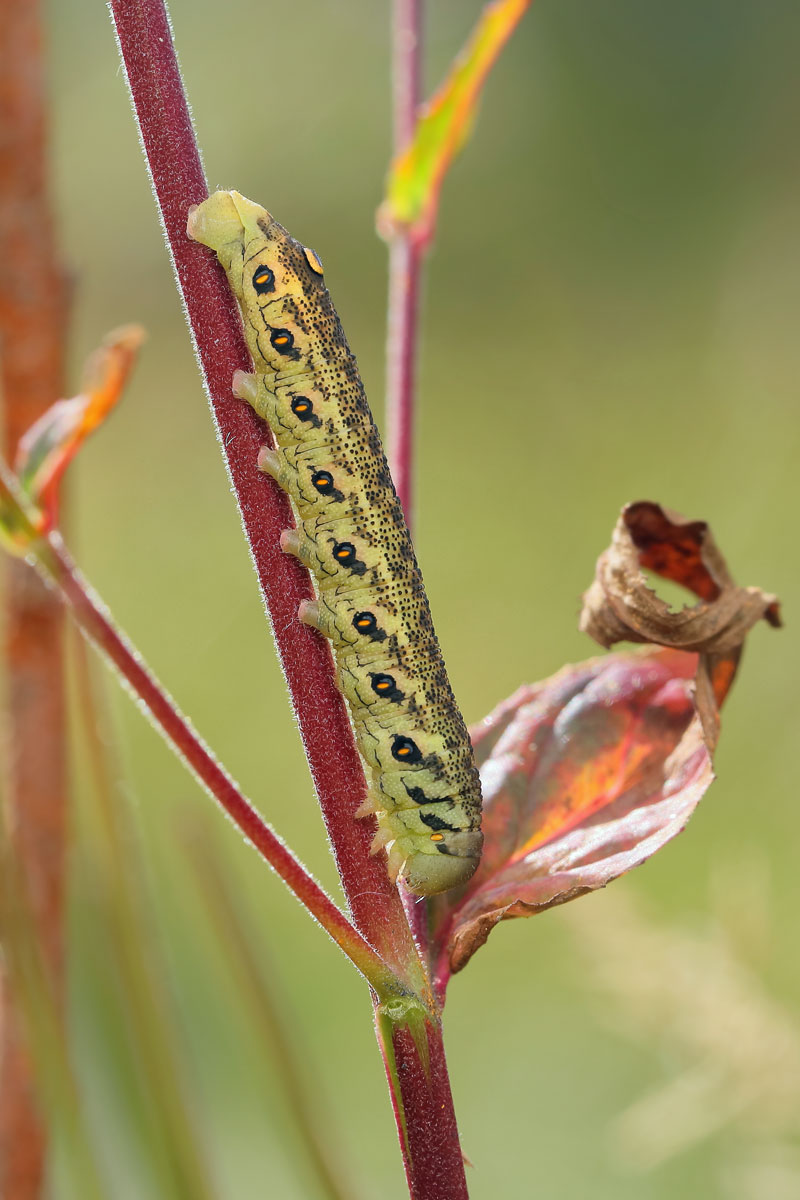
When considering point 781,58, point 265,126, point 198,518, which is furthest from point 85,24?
point 781,58

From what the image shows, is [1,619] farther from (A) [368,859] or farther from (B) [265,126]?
(B) [265,126]

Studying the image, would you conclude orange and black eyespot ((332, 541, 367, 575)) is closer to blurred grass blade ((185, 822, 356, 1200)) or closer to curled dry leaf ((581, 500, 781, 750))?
curled dry leaf ((581, 500, 781, 750))

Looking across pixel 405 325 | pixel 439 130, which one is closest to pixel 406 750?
pixel 405 325

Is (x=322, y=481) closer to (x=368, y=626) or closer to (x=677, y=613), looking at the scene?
(x=368, y=626)

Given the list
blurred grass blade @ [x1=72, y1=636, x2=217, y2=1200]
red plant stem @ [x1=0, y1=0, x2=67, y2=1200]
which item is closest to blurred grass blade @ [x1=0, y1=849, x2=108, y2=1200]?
blurred grass blade @ [x1=72, y1=636, x2=217, y2=1200]

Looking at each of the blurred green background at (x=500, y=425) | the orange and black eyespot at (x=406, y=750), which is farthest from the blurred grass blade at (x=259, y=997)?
the blurred green background at (x=500, y=425)

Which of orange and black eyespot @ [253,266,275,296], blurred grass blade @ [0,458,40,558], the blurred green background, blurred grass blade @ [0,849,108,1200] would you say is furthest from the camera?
the blurred green background
